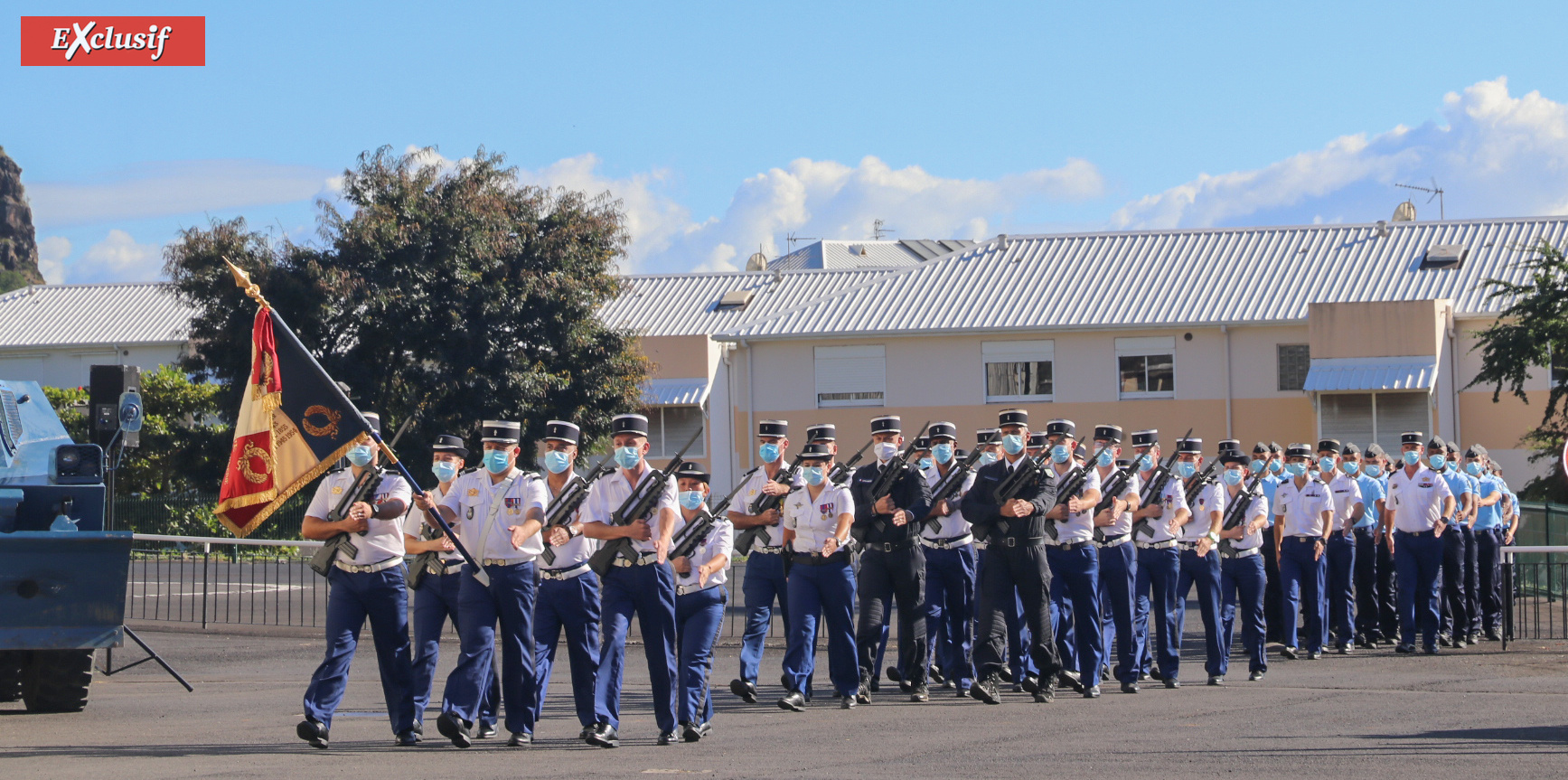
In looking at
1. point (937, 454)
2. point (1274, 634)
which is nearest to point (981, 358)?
point (1274, 634)

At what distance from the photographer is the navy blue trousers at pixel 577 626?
984 cm

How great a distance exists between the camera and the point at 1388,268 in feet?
128

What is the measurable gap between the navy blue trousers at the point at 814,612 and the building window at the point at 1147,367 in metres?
27.7

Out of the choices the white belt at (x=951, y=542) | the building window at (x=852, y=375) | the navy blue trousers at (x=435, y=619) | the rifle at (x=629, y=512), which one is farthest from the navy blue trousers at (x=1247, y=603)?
the building window at (x=852, y=375)

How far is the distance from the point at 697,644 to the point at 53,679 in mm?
5204

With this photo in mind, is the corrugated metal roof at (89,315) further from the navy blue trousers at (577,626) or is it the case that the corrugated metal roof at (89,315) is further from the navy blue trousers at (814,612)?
the navy blue trousers at (577,626)

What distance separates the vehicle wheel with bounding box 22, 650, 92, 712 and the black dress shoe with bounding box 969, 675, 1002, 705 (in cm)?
643

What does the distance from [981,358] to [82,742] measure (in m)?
30.3

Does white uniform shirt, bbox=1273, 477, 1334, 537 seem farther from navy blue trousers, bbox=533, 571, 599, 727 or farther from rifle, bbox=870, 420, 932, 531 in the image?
navy blue trousers, bbox=533, 571, 599, 727

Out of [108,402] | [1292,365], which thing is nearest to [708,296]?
[1292,365]

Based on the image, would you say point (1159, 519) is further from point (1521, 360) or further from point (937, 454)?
point (1521, 360)

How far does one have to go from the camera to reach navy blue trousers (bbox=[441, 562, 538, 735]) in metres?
9.88

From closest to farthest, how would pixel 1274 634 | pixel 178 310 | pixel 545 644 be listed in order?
pixel 545 644
pixel 1274 634
pixel 178 310

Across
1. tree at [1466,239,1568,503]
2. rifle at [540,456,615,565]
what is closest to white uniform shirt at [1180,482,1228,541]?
rifle at [540,456,615,565]
